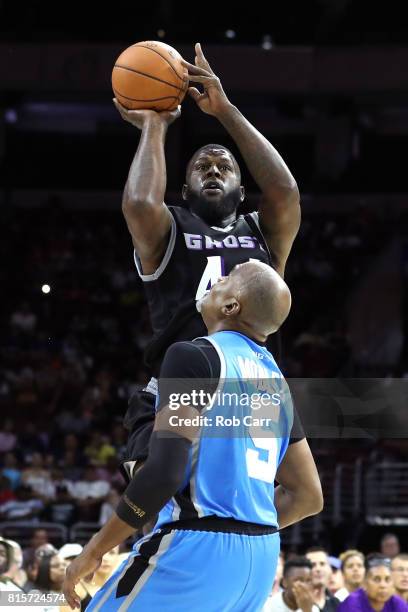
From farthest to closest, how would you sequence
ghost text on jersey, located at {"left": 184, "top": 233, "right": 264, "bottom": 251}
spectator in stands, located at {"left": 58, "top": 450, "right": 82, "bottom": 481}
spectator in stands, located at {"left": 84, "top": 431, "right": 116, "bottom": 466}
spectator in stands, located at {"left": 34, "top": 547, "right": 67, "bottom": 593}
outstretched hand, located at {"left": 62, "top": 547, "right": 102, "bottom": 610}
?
spectator in stands, located at {"left": 84, "top": 431, "right": 116, "bottom": 466} → spectator in stands, located at {"left": 58, "top": 450, "right": 82, "bottom": 481} → spectator in stands, located at {"left": 34, "top": 547, "right": 67, "bottom": 593} → ghost text on jersey, located at {"left": 184, "top": 233, "right": 264, "bottom": 251} → outstretched hand, located at {"left": 62, "top": 547, "right": 102, "bottom": 610}

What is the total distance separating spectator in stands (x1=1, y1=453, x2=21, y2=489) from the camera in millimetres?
12287

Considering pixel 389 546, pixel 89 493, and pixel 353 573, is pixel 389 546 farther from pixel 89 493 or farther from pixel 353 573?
pixel 89 493

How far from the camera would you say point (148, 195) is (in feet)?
13.5

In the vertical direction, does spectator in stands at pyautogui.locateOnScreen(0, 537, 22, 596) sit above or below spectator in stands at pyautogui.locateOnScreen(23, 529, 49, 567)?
above

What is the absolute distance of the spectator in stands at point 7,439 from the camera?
13367 mm

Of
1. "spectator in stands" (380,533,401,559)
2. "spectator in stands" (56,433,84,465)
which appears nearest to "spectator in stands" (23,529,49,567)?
"spectator in stands" (56,433,84,465)

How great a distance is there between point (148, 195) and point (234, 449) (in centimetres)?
117

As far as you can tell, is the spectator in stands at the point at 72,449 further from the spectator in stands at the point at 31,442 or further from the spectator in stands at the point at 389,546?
the spectator in stands at the point at 389,546

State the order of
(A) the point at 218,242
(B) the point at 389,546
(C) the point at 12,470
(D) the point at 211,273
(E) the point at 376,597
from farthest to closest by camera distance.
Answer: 1. (C) the point at 12,470
2. (B) the point at 389,546
3. (E) the point at 376,597
4. (A) the point at 218,242
5. (D) the point at 211,273

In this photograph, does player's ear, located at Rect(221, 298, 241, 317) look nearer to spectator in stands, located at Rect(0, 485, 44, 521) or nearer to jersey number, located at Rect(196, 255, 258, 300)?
jersey number, located at Rect(196, 255, 258, 300)

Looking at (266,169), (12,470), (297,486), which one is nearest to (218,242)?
(266,169)

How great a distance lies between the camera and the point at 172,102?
4.37 m

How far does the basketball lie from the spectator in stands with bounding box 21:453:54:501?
324 inches

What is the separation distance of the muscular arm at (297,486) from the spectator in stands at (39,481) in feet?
27.0
